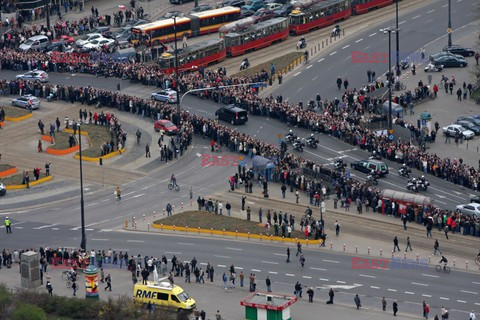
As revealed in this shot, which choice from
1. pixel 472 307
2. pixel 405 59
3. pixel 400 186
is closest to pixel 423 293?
pixel 472 307

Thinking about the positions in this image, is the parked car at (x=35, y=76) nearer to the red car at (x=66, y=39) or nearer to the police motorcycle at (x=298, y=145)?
the red car at (x=66, y=39)

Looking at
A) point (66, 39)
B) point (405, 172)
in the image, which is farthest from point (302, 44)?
point (405, 172)

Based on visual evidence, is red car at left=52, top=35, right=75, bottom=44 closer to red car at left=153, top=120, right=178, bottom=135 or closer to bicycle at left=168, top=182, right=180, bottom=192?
red car at left=153, top=120, right=178, bottom=135

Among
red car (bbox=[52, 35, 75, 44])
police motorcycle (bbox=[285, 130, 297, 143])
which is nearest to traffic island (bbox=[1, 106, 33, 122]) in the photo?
red car (bbox=[52, 35, 75, 44])

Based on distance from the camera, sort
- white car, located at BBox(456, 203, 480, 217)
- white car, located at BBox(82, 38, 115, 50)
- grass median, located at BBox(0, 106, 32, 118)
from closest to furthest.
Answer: white car, located at BBox(456, 203, 480, 217)
grass median, located at BBox(0, 106, 32, 118)
white car, located at BBox(82, 38, 115, 50)

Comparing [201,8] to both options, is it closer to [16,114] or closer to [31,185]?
[16,114]

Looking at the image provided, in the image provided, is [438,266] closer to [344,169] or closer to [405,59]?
[344,169]

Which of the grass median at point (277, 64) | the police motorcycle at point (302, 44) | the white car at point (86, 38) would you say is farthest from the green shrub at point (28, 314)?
the police motorcycle at point (302, 44)
